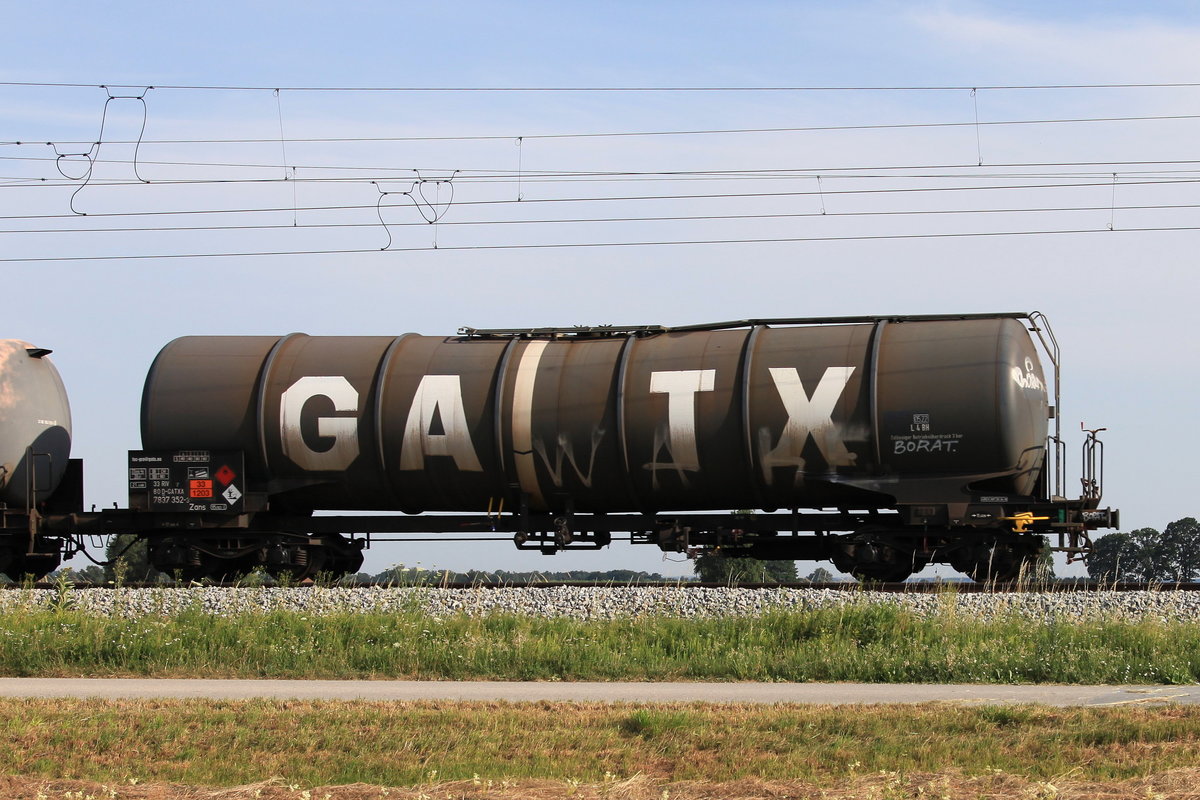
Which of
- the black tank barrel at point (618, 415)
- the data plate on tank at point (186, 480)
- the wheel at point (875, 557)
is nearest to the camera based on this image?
the black tank barrel at point (618, 415)

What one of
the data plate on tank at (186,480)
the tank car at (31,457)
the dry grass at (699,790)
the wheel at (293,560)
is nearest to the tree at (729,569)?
the wheel at (293,560)

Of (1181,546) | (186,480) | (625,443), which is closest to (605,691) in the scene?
(625,443)

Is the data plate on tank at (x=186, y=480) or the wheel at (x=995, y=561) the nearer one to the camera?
the wheel at (x=995, y=561)

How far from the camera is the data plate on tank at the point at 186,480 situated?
18094 mm

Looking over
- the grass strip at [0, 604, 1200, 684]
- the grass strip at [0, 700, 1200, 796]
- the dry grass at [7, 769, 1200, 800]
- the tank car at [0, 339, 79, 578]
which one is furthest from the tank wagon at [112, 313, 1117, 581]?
the dry grass at [7, 769, 1200, 800]

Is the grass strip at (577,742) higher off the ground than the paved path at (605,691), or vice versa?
the grass strip at (577,742)

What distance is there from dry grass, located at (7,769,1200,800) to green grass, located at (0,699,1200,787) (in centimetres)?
23

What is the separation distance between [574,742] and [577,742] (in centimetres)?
2

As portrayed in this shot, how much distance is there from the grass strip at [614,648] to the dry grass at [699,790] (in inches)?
161

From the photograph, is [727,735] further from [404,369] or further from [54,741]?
[404,369]

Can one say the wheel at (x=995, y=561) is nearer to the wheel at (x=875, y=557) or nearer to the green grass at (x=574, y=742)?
the wheel at (x=875, y=557)

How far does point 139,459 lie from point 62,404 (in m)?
2.84

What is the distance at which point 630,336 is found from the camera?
59.1 ft

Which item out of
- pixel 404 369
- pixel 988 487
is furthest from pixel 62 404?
pixel 988 487
